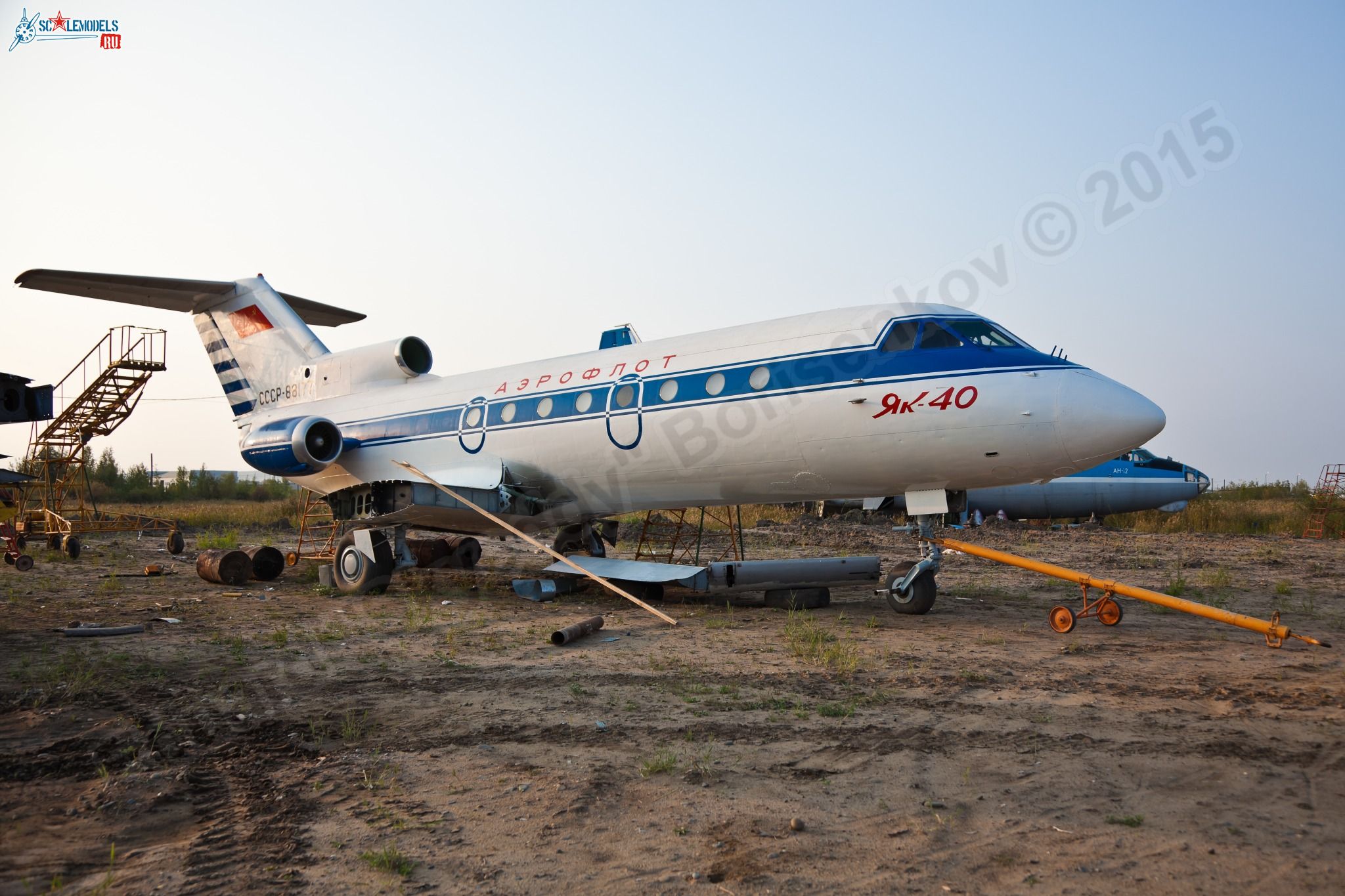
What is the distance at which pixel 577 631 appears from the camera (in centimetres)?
824

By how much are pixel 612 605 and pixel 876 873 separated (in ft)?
26.9

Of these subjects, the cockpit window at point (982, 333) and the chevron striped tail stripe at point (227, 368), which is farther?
the chevron striped tail stripe at point (227, 368)

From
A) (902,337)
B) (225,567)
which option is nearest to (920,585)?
(902,337)

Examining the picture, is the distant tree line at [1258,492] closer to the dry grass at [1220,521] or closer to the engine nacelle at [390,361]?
the dry grass at [1220,521]

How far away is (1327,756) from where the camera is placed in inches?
179

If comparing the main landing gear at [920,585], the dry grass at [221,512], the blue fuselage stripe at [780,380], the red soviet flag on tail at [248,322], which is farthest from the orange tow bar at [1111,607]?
the dry grass at [221,512]

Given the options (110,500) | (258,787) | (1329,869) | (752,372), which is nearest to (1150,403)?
(752,372)

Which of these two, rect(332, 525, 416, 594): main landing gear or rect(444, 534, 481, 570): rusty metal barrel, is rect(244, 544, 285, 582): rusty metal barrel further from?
rect(444, 534, 481, 570): rusty metal barrel

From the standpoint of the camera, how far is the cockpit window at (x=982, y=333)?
29.6ft

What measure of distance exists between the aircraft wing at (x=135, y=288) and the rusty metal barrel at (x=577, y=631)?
37.2 feet

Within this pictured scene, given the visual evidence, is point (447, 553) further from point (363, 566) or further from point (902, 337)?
point (902, 337)

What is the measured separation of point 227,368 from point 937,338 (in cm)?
1421

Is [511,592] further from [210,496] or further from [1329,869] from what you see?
[210,496]

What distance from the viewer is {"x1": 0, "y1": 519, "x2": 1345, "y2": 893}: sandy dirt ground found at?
3287mm
